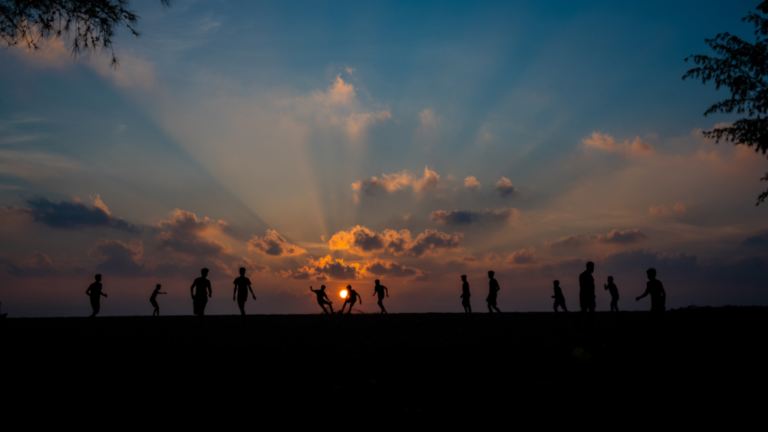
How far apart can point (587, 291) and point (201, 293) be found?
16.0 m

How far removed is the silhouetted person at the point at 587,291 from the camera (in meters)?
17.3

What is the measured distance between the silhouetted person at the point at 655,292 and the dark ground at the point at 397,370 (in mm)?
1953

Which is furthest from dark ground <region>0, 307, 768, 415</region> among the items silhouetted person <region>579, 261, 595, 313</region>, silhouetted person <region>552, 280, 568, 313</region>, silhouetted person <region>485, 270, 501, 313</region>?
silhouetted person <region>552, 280, 568, 313</region>

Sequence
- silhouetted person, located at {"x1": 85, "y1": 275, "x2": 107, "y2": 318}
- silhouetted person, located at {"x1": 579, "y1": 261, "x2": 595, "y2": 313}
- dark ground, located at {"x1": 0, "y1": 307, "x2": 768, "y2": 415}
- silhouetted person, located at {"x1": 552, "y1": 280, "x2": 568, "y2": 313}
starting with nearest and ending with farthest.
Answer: dark ground, located at {"x1": 0, "y1": 307, "x2": 768, "y2": 415} < silhouetted person, located at {"x1": 579, "y1": 261, "x2": 595, "y2": 313} < silhouetted person, located at {"x1": 85, "y1": 275, "x2": 107, "y2": 318} < silhouetted person, located at {"x1": 552, "y1": 280, "x2": 568, "y2": 313}

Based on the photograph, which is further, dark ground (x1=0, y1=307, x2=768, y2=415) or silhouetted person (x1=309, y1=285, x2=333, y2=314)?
silhouetted person (x1=309, y1=285, x2=333, y2=314)

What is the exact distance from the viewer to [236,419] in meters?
6.41

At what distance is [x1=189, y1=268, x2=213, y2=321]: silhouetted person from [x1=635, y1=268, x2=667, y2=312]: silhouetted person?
58.3ft

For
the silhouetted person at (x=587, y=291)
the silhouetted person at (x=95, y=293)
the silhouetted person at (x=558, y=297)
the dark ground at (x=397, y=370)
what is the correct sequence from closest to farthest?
the dark ground at (x=397, y=370) → the silhouetted person at (x=587, y=291) → the silhouetted person at (x=95, y=293) → the silhouetted person at (x=558, y=297)

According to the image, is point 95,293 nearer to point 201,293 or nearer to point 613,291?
point 201,293

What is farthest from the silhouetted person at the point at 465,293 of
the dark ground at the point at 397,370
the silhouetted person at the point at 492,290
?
the dark ground at the point at 397,370

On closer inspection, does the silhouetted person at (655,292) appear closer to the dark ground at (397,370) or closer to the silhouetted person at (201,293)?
the dark ground at (397,370)

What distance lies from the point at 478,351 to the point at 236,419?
7.39 meters

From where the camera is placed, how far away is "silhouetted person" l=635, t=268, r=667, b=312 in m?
17.5

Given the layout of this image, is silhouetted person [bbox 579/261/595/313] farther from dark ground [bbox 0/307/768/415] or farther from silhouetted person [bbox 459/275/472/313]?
silhouetted person [bbox 459/275/472/313]
